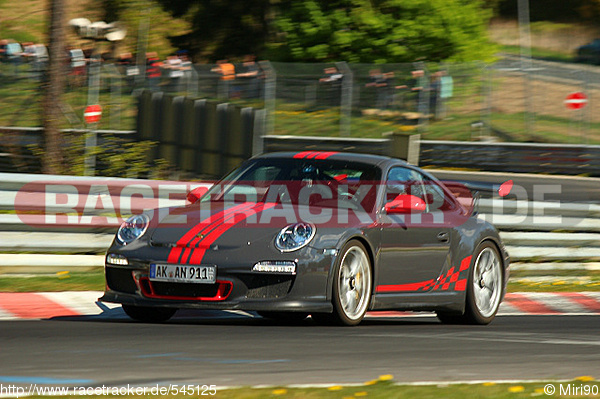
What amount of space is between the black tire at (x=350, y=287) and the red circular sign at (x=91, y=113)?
11849mm

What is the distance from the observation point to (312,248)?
23.4 feet

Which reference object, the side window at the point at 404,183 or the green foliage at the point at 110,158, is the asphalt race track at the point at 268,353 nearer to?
the side window at the point at 404,183

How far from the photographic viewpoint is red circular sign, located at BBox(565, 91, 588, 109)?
22.1 m

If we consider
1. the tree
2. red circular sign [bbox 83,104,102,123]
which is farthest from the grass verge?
red circular sign [bbox 83,104,102,123]

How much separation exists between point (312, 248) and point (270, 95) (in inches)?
561

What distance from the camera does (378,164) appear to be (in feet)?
27.3

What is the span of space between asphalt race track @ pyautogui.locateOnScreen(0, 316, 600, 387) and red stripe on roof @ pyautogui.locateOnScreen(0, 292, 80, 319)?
554 mm

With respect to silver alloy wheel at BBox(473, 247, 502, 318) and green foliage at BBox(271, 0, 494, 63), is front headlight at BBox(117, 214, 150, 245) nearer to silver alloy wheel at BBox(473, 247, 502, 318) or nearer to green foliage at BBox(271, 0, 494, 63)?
silver alloy wheel at BBox(473, 247, 502, 318)

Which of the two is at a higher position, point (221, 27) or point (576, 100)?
point (221, 27)

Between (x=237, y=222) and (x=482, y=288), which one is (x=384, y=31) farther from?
(x=237, y=222)

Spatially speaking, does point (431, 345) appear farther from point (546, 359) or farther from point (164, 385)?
point (164, 385)

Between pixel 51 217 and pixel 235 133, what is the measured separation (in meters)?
11.8

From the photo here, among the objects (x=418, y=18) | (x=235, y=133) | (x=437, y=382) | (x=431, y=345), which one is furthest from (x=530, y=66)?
(x=437, y=382)

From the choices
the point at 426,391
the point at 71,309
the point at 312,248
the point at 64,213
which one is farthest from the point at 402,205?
the point at 64,213
